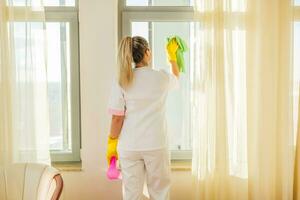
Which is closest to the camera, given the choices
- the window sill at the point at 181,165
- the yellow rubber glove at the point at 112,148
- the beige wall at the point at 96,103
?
the yellow rubber glove at the point at 112,148

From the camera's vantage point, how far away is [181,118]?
8.43ft

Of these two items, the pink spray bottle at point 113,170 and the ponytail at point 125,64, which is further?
the pink spray bottle at point 113,170

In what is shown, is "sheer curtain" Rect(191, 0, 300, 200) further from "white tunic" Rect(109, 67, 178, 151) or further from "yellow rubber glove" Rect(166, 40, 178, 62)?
"white tunic" Rect(109, 67, 178, 151)

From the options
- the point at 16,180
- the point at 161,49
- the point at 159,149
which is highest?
the point at 161,49

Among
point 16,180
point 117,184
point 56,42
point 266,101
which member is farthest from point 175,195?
point 56,42

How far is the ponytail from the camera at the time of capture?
6.42ft

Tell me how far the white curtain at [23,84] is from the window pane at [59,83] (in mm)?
220

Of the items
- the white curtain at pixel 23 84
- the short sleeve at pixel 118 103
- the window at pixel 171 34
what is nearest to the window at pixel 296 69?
the window at pixel 171 34

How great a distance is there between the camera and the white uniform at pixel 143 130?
6.55 feet

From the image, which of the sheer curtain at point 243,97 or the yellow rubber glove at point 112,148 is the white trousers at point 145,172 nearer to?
the yellow rubber glove at point 112,148

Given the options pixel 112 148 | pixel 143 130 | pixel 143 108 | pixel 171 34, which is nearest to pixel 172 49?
pixel 171 34

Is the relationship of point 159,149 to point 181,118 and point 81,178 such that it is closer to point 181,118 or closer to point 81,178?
point 181,118

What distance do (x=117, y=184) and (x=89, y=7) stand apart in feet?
4.17

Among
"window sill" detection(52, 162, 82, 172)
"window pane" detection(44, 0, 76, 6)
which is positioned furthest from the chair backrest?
"window pane" detection(44, 0, 76, 6)
